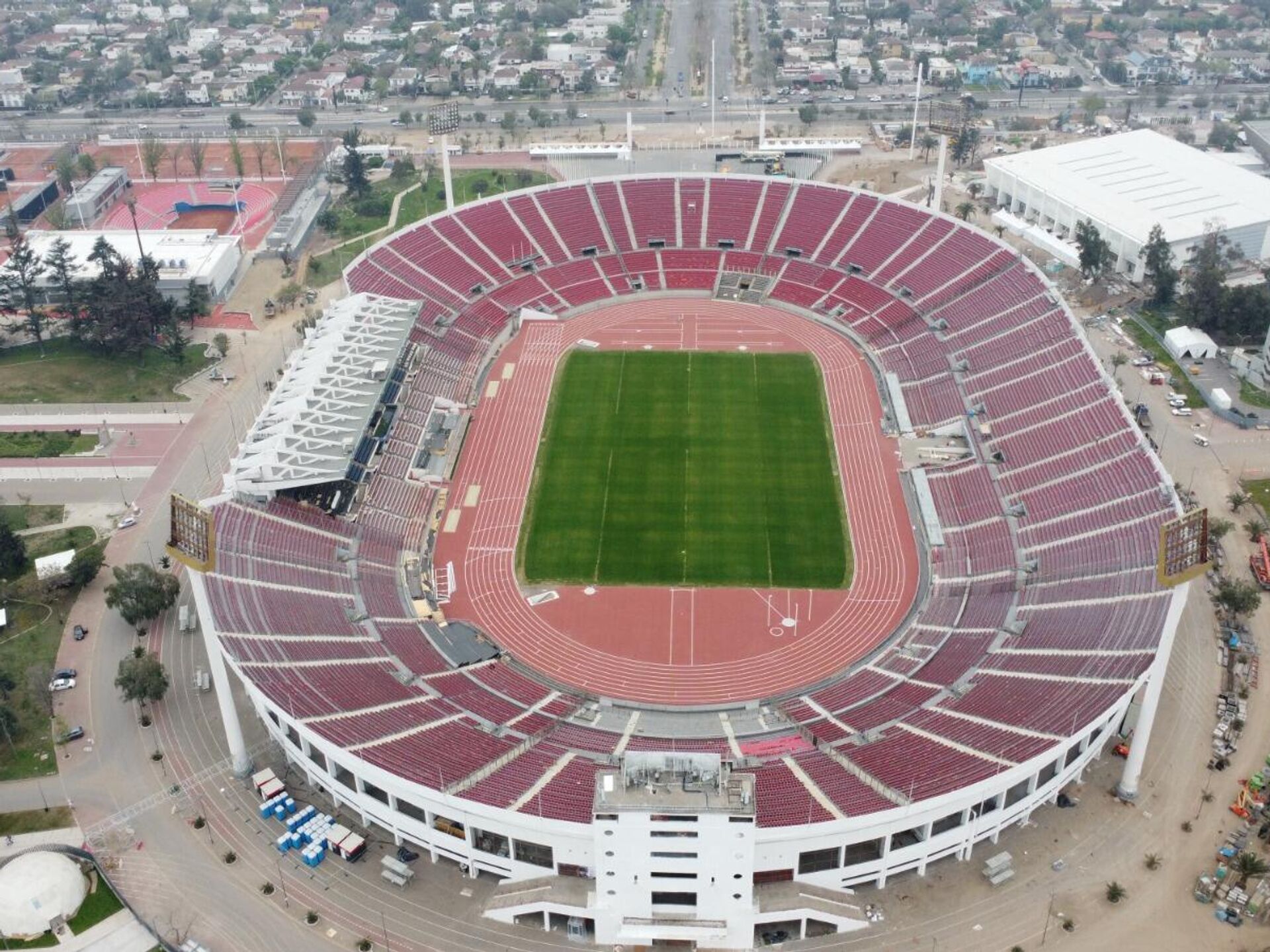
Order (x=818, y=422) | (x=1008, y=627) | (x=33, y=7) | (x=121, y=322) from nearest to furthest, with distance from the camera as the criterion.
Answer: (x=1008, y=627) → (x=818, y=422) → (x=121, y=322) → (x=33, y=7)

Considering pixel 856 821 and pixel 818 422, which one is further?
pixel 818 422

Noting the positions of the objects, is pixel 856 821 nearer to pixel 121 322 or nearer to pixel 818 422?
pixel 818 422

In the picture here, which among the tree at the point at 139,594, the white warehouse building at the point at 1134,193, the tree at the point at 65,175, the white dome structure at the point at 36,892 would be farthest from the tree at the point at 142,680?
the tree at the point at 65,175

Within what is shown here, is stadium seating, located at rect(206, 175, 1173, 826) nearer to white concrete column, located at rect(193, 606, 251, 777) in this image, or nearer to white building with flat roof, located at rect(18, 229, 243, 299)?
white concrete column, located at rect(193, 606, 251, 777)

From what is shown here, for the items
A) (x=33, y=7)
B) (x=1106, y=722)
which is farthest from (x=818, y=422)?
(x=33, y=7)

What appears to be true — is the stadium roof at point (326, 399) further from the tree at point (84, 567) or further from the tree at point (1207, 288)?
the tree at point (1207, 288)
